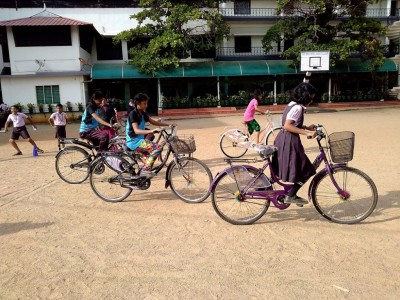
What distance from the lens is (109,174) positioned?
5500 mm

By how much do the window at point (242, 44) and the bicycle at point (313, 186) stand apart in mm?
24829

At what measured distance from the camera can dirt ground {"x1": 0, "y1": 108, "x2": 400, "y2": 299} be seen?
2.99m

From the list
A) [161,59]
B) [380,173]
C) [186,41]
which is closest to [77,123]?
[161,59]

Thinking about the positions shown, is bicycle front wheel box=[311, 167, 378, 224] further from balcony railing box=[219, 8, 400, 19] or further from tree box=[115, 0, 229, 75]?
balcony railing box=[219, 8, 400, 19]

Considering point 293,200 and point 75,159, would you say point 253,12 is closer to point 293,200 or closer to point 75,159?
point 75,159

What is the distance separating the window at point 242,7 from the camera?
27984 millimetres

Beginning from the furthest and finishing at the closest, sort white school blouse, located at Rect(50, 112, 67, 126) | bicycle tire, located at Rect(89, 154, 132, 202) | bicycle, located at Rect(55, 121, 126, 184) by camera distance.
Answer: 1. white school blouse, located at Rect(50, 112, 67, 126)
2. bicycle, located at Rect(55, 121, 126, 184)
3. bicycle tire, located at Rect(89, 154, 132, 202)

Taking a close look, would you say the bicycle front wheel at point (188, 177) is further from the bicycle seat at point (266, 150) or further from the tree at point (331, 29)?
the tree at point (331, 29)

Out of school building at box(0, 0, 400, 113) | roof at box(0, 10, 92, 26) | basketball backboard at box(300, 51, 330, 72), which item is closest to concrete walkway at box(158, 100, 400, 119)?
school building at box(0, 0, 400, 113)

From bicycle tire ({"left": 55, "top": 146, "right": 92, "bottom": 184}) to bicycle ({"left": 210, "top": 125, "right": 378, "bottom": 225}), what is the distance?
3284mm

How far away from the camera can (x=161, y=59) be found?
22188mm

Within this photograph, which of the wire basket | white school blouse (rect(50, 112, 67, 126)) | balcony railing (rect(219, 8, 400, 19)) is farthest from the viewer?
balcony railing (rect(219, 8, 400, 19))

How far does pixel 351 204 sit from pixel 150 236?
108 inches

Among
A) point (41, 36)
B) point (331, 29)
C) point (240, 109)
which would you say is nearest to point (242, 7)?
Answer: point (331, 29)
